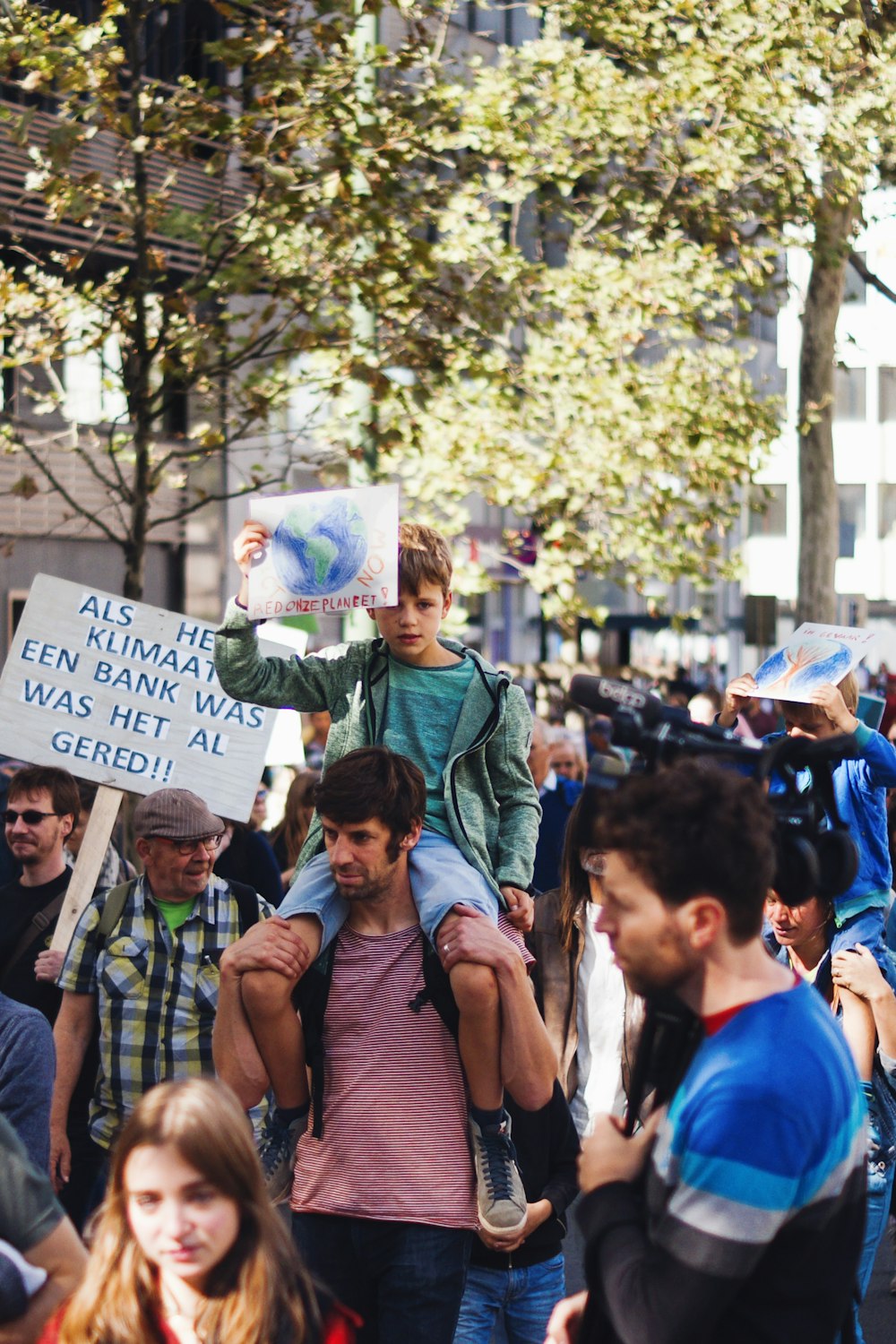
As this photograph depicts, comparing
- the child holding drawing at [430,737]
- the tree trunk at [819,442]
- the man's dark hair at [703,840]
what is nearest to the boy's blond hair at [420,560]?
the child holding drawing at [430,737]

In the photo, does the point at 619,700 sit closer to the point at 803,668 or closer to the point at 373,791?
the point at 373,791

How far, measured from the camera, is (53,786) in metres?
6.74

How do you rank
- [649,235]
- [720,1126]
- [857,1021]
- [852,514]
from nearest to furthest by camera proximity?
[720,1126] < [857,1021] < [649,235] < [852,514]

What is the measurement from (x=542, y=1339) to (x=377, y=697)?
167 cm

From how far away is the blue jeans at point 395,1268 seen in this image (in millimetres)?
4191

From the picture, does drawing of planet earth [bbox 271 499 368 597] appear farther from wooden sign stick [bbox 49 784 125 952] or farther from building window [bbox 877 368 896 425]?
building window [bbox 877 368 896 425]

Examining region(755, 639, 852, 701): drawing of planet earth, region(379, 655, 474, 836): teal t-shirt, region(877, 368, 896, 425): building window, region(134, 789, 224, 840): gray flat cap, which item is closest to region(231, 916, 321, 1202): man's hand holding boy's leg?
region(379, 655, 474, 836): teal t-shirt

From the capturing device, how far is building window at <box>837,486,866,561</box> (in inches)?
2464

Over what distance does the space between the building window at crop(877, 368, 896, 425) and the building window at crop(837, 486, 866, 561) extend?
2.47 m

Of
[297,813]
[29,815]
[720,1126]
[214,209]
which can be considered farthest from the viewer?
[214,209]

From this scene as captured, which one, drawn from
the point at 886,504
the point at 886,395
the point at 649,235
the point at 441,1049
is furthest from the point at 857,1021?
the point at 886,395

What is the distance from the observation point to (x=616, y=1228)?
2.72 m

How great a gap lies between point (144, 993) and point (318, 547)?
5.65 feet

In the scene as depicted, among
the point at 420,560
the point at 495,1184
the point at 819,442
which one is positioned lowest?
the point at 495,1184
